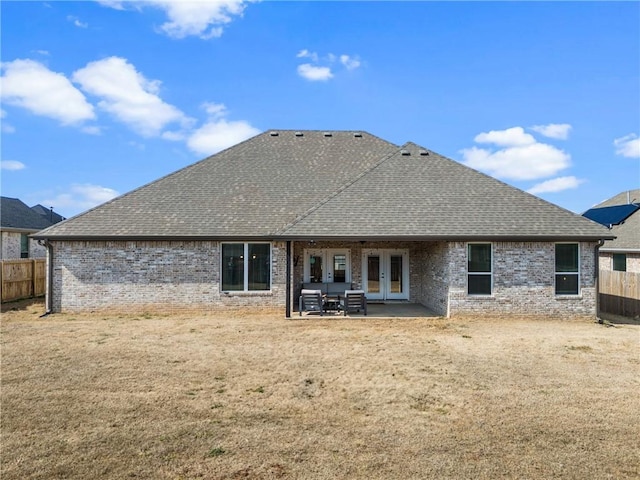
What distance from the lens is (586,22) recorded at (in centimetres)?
1155

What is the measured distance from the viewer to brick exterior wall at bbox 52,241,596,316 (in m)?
12.6

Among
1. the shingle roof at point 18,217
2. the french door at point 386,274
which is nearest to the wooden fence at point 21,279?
the shingle roof at point 18,217

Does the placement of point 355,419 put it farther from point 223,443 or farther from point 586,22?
point 586,22

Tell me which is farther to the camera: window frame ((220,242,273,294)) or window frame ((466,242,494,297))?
window frame ((220,242,273,294))

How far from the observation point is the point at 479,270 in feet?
41.7

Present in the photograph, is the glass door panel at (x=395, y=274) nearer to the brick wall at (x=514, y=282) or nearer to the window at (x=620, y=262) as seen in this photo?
the brick wall at (x=514, y=282)

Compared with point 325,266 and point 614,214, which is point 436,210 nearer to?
point 325,266

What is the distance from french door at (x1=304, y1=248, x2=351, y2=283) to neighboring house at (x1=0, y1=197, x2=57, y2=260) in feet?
53.0

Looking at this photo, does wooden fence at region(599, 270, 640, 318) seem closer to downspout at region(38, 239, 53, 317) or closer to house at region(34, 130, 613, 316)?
house at region(34, 130, 613, 316)

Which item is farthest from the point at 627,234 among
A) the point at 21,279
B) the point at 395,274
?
the point at 21,279

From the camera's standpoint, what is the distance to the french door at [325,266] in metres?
16.1

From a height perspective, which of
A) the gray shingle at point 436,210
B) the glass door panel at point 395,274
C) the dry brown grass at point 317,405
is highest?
the gray shingle at point 436,210

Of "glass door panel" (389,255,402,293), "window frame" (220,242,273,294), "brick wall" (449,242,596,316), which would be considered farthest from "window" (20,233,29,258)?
"brick wall" (449,242,596,316)

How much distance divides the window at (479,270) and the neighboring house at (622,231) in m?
6.14
